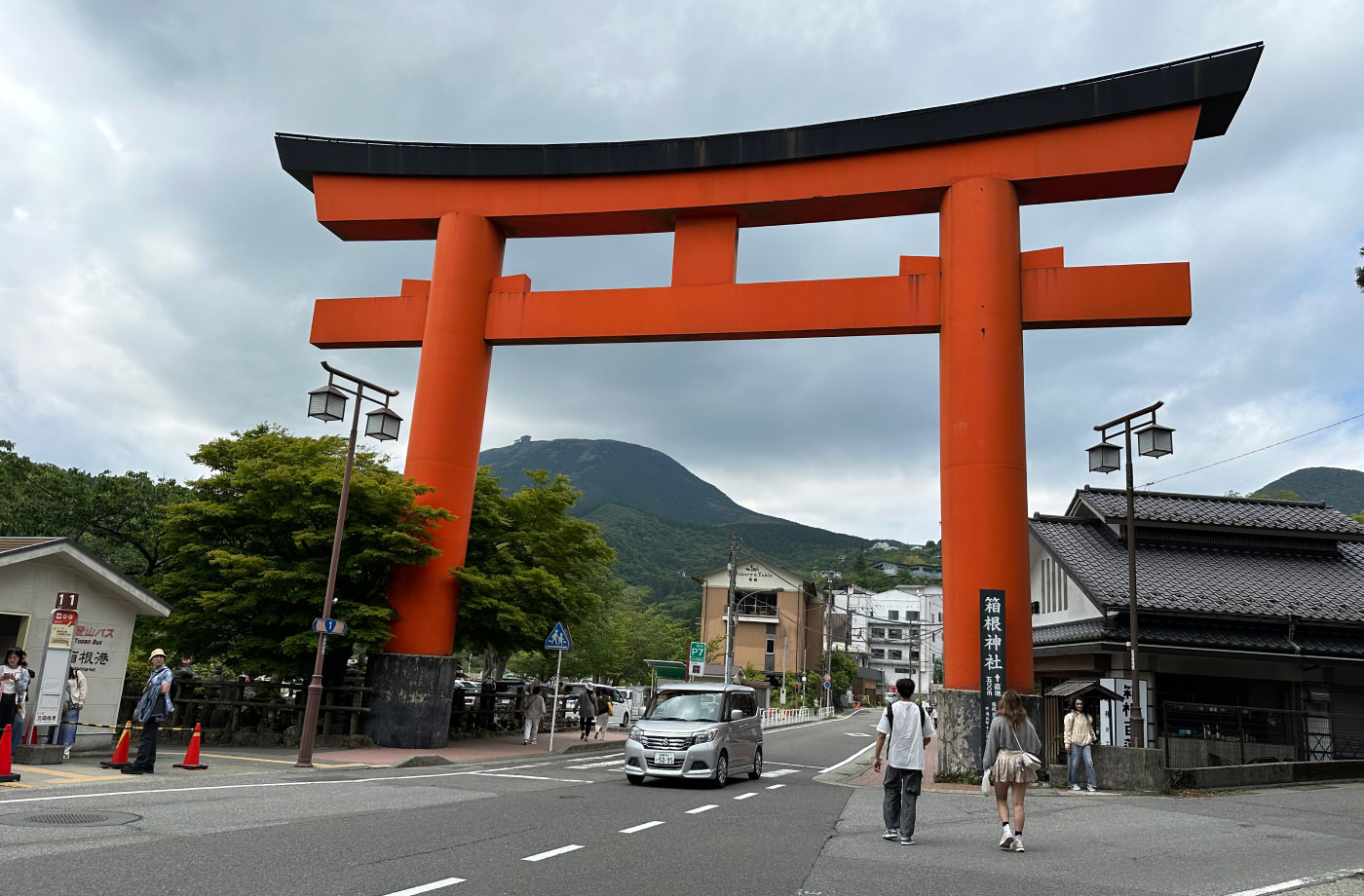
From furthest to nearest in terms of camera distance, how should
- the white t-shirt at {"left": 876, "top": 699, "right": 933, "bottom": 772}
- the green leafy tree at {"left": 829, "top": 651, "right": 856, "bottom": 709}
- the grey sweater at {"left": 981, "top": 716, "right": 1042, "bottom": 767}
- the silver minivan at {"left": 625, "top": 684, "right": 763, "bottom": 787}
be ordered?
1. the green leafy tree at {"left": 829, "top": 651, "right": 856, "bottom": 709}
2. the silver minivan at {"left": 625, "top": 684, "right": 763, "bottom": 787}
3. the white t-shirt at {"left": 876, "top": 699, "right": 933, "bottom": 772}
4. the grey sweater at {"left": 981, "top": 716, "right": 1042, "bottom": 767}

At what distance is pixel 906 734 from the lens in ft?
32.8

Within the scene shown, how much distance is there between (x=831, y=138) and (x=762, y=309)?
13.3 ft

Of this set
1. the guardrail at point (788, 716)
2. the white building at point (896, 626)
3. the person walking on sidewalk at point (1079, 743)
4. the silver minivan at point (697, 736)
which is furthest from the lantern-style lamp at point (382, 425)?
the white building at point (896, 626)

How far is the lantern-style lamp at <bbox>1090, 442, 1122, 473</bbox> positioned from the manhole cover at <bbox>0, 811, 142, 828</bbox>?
1638 centimetres

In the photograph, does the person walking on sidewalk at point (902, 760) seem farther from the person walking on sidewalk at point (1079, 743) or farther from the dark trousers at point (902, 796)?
the person walking on sidewalk at point (1079, 743)

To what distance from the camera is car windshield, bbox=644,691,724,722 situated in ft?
52.0

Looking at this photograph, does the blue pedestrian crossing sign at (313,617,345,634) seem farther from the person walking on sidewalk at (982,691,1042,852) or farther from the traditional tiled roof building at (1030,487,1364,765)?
the traditional tiled roof building at (1030,487,1364,765)

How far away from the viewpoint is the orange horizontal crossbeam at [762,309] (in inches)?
714

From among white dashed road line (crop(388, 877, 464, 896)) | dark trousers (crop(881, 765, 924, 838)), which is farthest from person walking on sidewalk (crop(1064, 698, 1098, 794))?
white dashed road line (crop(388, 877, 464, 896))

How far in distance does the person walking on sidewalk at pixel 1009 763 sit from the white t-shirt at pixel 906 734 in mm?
695

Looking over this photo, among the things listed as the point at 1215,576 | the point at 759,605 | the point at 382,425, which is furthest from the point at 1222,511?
the point at 759,605

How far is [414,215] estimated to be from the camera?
22.2 meters

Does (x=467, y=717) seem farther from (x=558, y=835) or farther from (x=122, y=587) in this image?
(x=558, y=835)

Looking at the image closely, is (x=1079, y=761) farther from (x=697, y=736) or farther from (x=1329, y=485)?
→ (x=1329, y=485)
